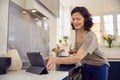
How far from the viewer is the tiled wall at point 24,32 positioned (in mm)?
1590

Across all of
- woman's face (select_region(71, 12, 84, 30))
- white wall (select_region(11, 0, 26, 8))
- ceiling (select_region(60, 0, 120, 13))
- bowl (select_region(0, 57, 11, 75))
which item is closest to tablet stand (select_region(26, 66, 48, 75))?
bowl (select_region(0, 57, 11, 75))

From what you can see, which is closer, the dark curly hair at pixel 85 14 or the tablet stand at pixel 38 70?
the tablet stand at pixel 38 70

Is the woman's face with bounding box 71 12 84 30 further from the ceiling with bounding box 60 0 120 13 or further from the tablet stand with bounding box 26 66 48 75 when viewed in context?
the ceiling with bounding box 60 0 120 13

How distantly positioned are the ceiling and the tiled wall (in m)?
2.53

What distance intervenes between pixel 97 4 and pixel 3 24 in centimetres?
388

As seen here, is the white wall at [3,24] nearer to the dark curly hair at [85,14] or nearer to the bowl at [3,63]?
the bowl at [3,63]

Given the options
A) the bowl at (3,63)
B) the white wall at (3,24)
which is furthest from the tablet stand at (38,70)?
the white wall at (3,24)

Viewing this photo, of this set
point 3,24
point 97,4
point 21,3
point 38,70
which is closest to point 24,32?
point 21,3

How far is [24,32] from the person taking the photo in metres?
1.87

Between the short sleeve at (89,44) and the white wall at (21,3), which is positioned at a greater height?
the white wall at (21,3)

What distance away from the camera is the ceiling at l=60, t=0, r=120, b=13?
189 inches

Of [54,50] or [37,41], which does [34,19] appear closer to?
[37,41]

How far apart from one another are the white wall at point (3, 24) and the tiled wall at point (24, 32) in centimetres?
6

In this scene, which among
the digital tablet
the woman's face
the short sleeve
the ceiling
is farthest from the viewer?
the ceiling
